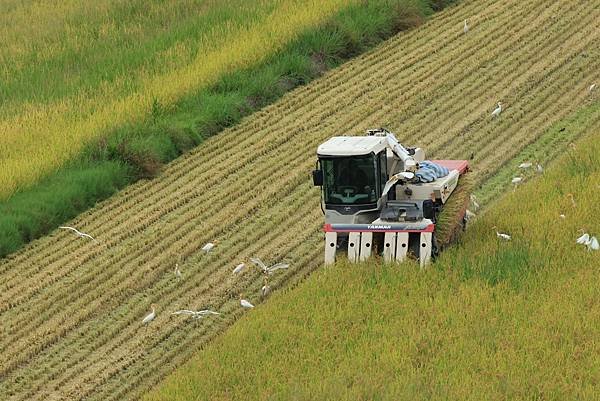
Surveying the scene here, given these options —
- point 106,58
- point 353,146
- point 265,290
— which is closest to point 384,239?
point 353,146

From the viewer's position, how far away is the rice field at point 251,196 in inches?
616

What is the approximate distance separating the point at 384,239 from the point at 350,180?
99 cm

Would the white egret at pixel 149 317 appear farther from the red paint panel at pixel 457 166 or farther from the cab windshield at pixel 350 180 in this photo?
the red paint panel at pixel 457 166

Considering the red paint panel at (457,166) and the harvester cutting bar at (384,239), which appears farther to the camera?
the red paint panel at (457,166)

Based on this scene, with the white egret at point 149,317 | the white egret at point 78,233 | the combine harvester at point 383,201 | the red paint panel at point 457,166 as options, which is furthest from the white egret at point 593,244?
the white egret at point 78,233

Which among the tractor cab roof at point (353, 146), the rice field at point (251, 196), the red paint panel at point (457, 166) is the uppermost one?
the tractor cab roof at point (353, 146)

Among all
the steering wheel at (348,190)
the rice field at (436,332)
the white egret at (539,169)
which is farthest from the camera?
the white egret at (539,169)

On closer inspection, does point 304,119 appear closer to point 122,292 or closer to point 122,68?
point 122,68

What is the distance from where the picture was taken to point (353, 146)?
16953mm

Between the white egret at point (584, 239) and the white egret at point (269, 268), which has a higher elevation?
the white egret at point (584, 239)

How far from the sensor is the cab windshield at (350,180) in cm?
1683

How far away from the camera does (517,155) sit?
2181 centimetres

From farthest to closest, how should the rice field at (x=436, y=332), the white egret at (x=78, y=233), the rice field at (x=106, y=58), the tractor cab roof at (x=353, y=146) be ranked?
1. the rice field at (x=106, y=58)
2. the white egret at (x=78, y=233)
3. the tractor cab roof at (x=353, y=146)
4. the rice field at (x=436, y=332)

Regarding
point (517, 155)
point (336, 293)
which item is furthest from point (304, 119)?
point (336, 293)
